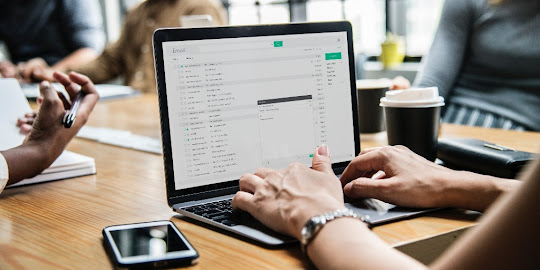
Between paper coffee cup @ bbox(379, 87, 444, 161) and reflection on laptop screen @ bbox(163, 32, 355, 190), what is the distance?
Result: 4.1 inches

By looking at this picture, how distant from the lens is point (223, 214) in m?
0.83

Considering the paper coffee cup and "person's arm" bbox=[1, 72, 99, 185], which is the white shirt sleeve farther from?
the paper coffee cup

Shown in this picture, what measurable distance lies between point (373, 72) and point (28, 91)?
74.4 inches

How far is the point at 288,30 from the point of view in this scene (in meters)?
0.97

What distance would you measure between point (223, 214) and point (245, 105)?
186 millimetres

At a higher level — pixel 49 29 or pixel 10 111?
pixel 49 29

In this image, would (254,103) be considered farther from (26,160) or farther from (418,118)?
(26,160)

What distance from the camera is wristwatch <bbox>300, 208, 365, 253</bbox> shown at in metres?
0.65

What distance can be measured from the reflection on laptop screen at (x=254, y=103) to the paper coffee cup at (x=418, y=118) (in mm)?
104

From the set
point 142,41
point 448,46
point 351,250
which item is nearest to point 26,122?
point 351,250

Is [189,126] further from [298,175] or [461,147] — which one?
[461,147]

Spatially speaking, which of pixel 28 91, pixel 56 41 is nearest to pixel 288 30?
pixel 28 91

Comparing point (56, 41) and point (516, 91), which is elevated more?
point (56, 41)

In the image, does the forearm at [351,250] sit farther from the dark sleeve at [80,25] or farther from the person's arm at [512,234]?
the dark sleeve at [80,25]
